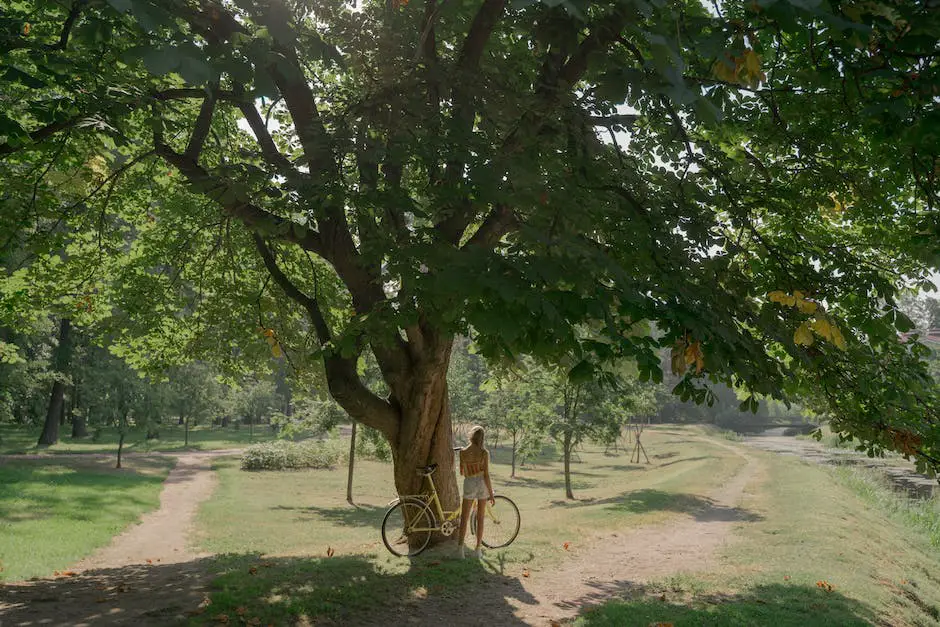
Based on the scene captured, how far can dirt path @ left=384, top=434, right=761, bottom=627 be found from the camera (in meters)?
6.84

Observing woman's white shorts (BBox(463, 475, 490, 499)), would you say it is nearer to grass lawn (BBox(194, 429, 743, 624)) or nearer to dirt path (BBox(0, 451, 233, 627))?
grass lawn (BBox(194, 429, 743, 624))

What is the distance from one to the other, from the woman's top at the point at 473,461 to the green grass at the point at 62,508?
6.39 meters

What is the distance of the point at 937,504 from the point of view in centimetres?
2109

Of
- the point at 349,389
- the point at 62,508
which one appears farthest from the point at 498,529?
the point at 62,508

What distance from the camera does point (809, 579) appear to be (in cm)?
894

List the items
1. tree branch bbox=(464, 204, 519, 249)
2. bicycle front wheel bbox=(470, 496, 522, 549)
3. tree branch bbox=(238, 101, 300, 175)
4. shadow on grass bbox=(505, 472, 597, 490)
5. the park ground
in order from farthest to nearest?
shadow on grass bbox=(505, 472, 597, 490) → bicycle front wheel bbox=(470, 496, 522, 549) → tree branch bbox=(464, 204, 519, 249) → tree branch bbox=(238, 101, 300, 175) → the park ground

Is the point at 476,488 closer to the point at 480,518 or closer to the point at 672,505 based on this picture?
the point at 480,518

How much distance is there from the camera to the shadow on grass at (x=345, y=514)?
677 inches

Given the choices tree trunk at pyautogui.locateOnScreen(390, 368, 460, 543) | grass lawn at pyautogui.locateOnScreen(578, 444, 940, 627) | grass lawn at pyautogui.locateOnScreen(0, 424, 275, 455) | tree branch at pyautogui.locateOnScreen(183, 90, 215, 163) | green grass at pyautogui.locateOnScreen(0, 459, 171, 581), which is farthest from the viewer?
grass lawn at pyautogui.locateOnScreen(0, 424, 275, 455)

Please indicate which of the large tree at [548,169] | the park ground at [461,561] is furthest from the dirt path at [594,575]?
the large tree at [548,169]

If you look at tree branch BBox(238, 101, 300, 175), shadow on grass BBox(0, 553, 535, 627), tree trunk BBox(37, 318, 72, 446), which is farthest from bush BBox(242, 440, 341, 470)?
tree branch BBox(238, 101, 300, 175)

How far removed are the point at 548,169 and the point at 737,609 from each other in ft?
17.3

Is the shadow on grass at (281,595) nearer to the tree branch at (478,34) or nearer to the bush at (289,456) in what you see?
the tree branch at (478,34)

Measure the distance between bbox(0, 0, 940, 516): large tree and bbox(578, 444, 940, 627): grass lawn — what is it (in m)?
2.32
